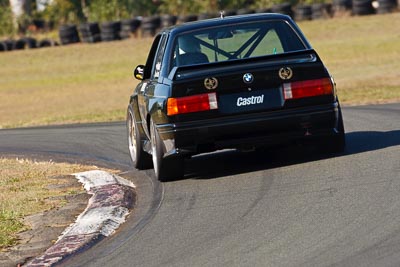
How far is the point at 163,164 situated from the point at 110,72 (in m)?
28.6

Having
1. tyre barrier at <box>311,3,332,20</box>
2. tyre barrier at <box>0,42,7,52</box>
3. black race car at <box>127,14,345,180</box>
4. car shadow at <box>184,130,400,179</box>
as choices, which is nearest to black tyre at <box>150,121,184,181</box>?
black race car at <box>127,14,345,180</box>

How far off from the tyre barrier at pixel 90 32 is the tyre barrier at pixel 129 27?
1014 mm

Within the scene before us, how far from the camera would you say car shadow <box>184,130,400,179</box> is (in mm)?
11082

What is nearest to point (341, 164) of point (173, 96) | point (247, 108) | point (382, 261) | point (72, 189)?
point (247, 108)

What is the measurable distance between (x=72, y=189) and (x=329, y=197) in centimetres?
330

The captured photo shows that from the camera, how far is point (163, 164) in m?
10.8

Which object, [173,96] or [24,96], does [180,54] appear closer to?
[173,96]

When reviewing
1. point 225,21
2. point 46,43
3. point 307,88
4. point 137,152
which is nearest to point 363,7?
point 46,43

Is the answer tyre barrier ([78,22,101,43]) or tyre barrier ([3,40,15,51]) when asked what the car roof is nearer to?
tyre barrier ([78,22,101,43])

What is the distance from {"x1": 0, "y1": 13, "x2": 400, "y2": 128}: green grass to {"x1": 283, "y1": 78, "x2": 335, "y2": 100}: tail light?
9.55 metres

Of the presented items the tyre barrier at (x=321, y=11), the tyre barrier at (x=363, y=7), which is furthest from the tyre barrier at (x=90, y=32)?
the tyre barrier at (x=363, y=7)

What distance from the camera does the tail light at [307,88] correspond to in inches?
412

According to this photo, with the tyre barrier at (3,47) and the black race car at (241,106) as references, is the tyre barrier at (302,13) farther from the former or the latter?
the black race car at (241,106)

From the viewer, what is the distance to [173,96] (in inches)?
410
